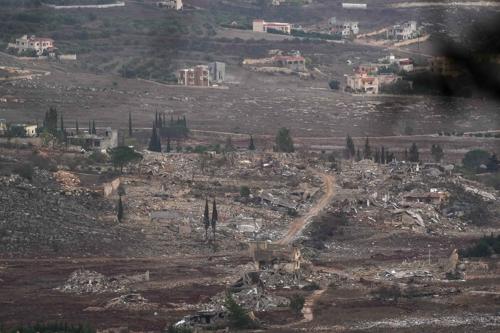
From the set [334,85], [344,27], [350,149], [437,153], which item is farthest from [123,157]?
[344,27]

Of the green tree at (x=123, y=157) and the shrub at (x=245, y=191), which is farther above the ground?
the green tree at (x=123, y=157)

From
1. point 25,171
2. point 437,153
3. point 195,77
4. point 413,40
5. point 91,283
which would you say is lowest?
point 91,283

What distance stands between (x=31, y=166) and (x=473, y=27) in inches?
1652

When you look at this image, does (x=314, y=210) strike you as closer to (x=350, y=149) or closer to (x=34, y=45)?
(x=350, y=149)

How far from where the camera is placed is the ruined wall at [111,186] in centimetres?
4284

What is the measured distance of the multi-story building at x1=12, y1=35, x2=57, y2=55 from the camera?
7562 centimetres

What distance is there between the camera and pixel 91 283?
33219mm

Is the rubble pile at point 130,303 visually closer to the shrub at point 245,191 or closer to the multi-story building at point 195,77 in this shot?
the shrub at point 245,191

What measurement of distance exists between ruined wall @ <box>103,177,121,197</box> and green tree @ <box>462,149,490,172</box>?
1513cm

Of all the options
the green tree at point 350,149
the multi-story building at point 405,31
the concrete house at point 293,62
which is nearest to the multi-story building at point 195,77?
the concrete house at point 293,62

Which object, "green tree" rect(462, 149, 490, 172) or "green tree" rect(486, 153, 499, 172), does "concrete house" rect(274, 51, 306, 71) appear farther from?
"green tree" rect(486, 153, 499, 172)

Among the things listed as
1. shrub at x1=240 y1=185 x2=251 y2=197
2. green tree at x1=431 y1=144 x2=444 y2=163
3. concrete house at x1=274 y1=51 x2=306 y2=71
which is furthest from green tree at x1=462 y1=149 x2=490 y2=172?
concrete house at x1=274 y1=51 x2=306 y2=71

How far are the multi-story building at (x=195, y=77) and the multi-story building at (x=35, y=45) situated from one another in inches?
316

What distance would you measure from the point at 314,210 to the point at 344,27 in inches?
2027
